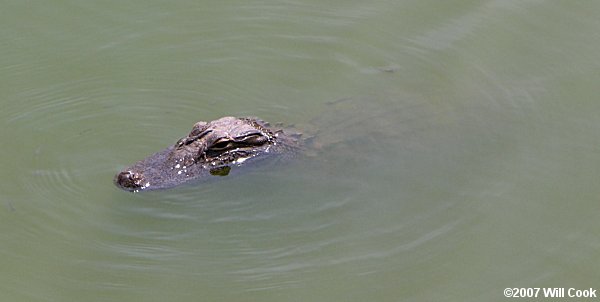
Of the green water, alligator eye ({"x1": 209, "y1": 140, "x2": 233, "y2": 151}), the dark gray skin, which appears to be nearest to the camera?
the green water

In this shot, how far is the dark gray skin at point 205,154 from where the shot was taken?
8.95 m

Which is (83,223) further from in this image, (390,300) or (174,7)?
(174,7)

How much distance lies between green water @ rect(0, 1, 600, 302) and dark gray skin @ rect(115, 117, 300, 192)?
156 millimetres

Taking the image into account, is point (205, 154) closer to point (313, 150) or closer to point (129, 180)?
point (129, 180)

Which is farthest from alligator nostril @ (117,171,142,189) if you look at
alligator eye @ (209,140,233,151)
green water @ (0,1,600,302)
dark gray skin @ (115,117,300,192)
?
alligator eye @ (209,140,233,151)

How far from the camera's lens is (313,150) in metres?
9.64

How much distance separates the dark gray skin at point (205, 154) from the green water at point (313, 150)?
0.16 m

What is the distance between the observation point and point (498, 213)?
28.5 ft

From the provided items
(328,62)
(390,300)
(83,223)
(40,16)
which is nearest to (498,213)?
(390,300)

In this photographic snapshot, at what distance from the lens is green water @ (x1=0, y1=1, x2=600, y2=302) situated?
8.06m

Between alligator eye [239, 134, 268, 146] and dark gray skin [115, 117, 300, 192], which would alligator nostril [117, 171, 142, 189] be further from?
alligator eye [239, 134, 268, 146]

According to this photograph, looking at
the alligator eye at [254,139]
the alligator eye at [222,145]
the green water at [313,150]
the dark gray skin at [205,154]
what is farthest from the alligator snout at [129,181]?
the alligator eye at [254,139]

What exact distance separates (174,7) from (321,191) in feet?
12.1

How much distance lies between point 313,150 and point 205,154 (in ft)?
3.71
